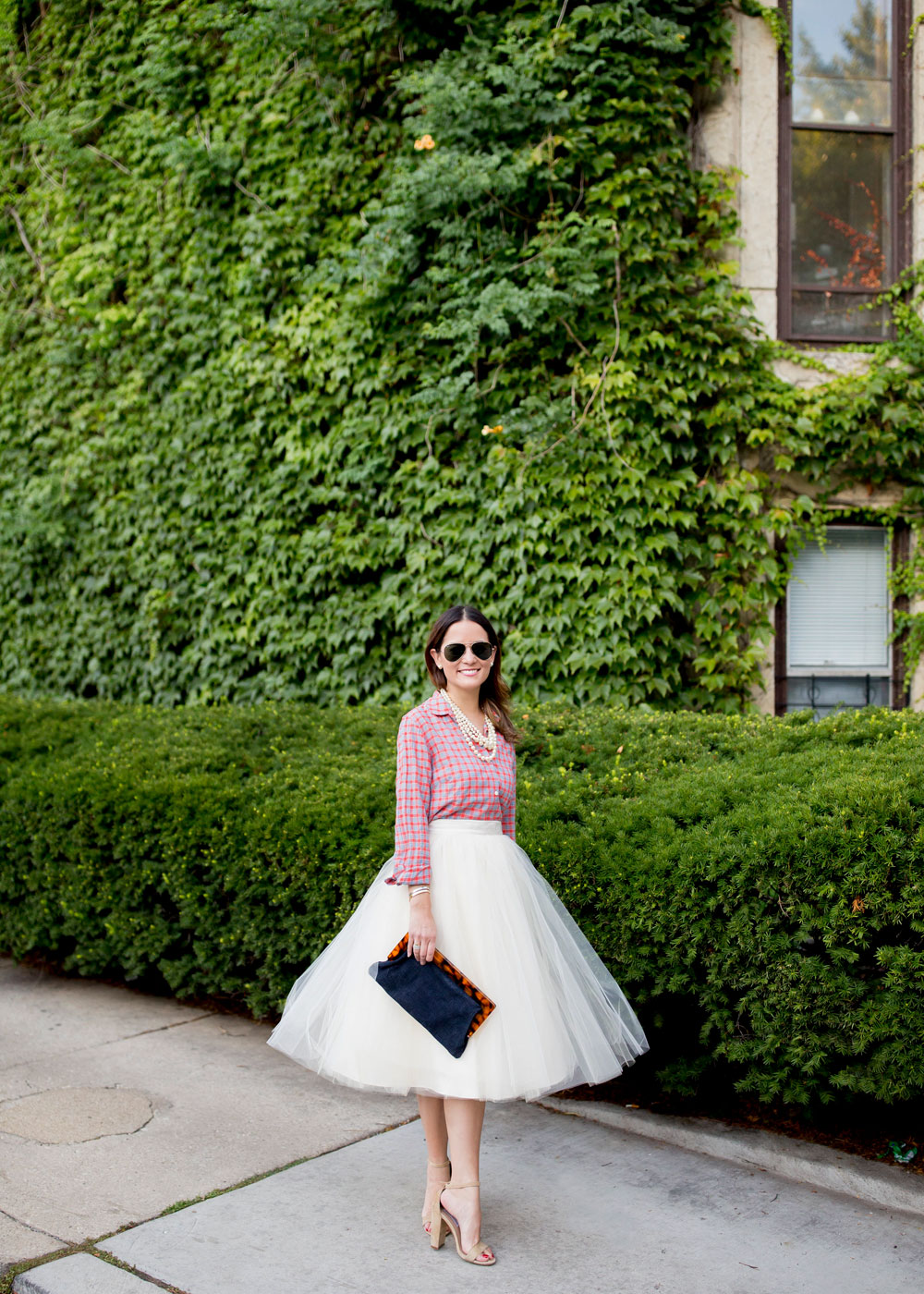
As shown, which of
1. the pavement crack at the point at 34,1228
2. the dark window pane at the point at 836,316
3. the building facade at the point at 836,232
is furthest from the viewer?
the dark window pane at the point at 836,316

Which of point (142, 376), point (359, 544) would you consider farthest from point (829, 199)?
point (142, 376)

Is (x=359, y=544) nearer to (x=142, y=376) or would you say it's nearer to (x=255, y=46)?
(x=142, y=376)

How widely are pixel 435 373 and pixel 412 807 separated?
5289 mm

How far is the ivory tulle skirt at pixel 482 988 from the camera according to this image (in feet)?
10.8

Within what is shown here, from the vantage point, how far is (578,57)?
7621 millimetres

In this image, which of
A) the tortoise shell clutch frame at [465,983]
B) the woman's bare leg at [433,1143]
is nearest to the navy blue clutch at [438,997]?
the tortoise shell clutch frame at [465,983]

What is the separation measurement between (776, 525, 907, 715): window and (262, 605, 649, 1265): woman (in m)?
5.13

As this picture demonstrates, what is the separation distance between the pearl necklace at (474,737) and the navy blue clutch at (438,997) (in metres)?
0.64

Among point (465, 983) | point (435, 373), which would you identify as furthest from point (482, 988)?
point (435, 373)

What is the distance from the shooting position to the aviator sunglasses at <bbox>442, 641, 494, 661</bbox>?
11.7 feet

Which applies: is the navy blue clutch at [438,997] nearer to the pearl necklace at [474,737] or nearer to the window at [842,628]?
the pearl necklace at [474,737]

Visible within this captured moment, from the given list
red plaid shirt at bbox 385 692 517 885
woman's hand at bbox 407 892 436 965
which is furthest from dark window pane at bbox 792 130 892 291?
woman's hand at bbox 407 892 436 965

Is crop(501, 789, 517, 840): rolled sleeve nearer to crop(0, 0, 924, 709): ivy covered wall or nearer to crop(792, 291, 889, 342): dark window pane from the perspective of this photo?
crop(0, 0, 924, 709): ivy covered wall

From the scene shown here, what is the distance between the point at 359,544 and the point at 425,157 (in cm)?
284
